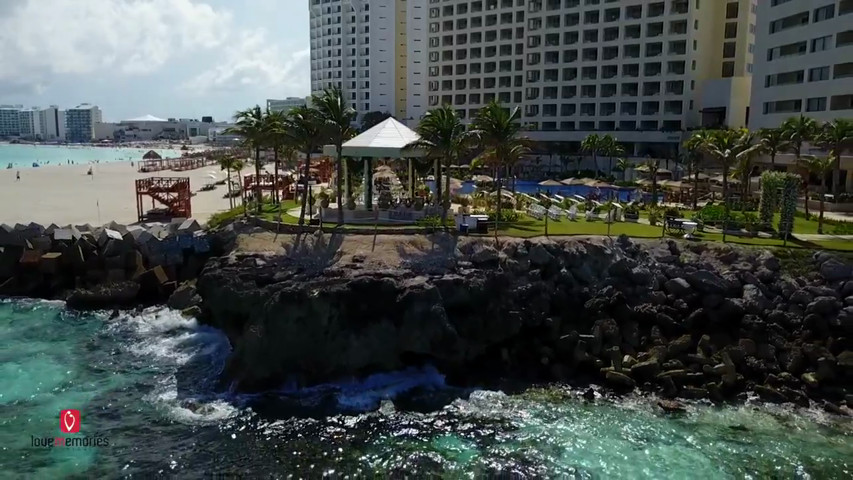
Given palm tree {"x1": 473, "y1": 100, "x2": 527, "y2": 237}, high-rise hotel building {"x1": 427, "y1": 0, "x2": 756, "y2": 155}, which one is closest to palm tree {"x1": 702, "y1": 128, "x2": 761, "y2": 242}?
palm tree {"x1": 473, "y1": 100, "x2": 527, "y2": 237}

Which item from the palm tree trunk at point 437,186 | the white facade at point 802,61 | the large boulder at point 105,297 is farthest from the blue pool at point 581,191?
the large boulder at point 105,297

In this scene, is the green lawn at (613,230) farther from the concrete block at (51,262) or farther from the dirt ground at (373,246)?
the concrete block at (51,262)

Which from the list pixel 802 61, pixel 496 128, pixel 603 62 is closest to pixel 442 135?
pixel 496 128

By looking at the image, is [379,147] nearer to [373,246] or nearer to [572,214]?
[373,246]

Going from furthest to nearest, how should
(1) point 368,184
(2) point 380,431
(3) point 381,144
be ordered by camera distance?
(1) point 368,184 < (3) point 381,144 < (2) point 380,431

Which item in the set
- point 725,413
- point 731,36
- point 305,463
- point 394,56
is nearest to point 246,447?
point 305,463

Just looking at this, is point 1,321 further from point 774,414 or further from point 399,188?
point 774,414
